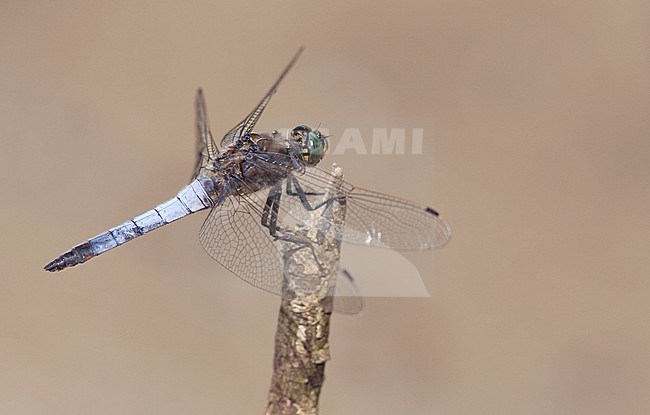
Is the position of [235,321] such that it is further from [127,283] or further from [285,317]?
[285,317]

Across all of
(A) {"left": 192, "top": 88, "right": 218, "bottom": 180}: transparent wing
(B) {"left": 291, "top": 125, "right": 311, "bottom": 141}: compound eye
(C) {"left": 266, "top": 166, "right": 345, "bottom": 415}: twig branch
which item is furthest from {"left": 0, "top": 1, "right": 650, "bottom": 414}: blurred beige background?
(C) {"left": 266, "top": 166, "right": 345, "bottom": 415}: twig branch

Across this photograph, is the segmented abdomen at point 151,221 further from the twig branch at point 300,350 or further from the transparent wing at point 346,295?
the twig branch at point 300,350

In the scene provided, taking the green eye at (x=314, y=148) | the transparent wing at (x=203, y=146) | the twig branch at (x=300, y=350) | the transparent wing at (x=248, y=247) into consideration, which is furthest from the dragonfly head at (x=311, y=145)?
the twig branch at (x=300, y=350)

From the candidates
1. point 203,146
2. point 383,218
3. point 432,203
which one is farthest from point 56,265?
point 432,203

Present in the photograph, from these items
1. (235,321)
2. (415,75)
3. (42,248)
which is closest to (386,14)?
(415,75)

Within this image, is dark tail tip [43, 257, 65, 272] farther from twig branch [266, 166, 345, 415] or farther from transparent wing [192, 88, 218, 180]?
twig branch [266, 166, 345, 415]
